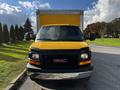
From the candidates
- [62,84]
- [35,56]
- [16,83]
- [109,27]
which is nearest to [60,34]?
[35,56]

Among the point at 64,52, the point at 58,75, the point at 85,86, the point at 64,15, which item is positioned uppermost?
the point at 64,15

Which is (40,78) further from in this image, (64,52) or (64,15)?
(64,15)

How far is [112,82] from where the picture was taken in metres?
9.51

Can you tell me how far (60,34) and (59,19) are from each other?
617 centimetres

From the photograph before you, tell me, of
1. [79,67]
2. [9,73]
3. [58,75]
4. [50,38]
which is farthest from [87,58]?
[9,73]

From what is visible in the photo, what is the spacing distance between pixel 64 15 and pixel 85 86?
7445 mm

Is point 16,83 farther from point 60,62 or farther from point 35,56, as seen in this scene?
point 60,62

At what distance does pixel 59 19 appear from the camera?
15633 millimetres

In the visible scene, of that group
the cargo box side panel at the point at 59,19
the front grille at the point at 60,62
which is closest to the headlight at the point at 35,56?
the front grille at the point at 60,62

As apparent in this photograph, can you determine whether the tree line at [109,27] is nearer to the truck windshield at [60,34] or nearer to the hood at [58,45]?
the truck windshield at [60,34]

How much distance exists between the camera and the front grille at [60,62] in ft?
25.7

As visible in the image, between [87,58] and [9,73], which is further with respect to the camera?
[9,73]

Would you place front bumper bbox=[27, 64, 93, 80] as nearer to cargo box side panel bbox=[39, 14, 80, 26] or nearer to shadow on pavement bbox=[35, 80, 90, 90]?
shadow on pavement bbox=[35, 80, 90, 90]

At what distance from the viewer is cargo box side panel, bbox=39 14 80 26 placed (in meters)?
15.6
